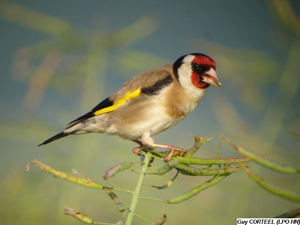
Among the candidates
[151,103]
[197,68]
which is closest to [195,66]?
[197,68]

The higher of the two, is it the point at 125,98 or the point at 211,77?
the point at 211,77

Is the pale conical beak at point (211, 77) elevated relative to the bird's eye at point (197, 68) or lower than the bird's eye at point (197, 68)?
lower

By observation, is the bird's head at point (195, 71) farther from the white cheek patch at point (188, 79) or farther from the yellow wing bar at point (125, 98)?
the yellow wing bar at point (125, 98)

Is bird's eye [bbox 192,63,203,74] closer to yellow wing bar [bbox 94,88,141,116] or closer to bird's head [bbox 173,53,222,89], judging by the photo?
bird's head [bbox 173,53,222,89]

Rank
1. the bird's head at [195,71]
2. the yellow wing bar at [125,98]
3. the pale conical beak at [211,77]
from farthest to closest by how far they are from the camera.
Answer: the yellow wing bar at [125,98], the bird's head at [195,71], the pale conical beak at [211,77]

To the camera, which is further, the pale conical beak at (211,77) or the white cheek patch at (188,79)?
the white cheek patch at (188,79)

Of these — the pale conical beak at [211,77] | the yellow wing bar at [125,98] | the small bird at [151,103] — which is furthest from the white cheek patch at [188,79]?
the yellow wing bar at [125,98]

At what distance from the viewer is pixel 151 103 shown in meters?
2.98

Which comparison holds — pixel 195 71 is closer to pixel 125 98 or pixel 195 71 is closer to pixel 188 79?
pixel 188 79

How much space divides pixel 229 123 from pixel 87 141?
0.83 meters

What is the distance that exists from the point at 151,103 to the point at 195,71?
38cm

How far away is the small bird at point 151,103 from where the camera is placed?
9.64 feet

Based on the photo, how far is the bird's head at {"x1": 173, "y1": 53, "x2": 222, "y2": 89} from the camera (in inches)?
115

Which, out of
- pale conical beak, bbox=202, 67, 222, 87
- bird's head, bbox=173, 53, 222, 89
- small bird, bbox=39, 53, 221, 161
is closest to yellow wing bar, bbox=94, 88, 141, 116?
small bird, bbox=39, 53, 221, 161
